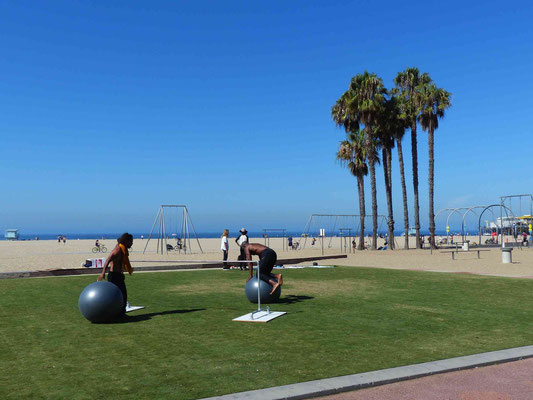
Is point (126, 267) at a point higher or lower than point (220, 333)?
higher

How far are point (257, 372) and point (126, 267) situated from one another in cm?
478

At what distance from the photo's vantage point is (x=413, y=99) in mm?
42188

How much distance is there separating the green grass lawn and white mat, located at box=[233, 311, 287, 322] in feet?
0.72

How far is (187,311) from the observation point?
35.3 ft

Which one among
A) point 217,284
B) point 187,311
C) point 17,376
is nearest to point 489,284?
point 217,284

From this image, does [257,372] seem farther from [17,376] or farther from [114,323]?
[114,323]

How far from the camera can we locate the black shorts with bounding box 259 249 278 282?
1098 centimetres

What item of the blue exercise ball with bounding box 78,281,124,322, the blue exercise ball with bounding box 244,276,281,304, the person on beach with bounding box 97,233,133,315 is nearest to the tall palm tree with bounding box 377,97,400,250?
the blue exercise ball with bounding box 244,276,281,304

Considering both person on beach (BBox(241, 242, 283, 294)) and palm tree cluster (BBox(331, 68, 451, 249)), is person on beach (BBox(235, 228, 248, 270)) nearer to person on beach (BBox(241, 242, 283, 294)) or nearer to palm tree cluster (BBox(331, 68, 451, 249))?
person on beach (BBox(241, 242, 283, 294))

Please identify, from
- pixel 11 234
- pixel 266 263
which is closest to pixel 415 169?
pixel 266 263

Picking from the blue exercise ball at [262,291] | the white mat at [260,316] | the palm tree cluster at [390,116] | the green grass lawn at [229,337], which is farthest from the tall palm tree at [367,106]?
the white mat at [260,316]

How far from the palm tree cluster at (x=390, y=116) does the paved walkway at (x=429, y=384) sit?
113ft

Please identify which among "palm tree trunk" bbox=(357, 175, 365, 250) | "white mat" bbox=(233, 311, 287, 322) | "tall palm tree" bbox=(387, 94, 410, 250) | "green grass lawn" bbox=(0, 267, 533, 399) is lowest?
"green grass lawn" bbox=(0, 267, 533, 399)

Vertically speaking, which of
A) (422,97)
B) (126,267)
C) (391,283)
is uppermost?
(422,97)
